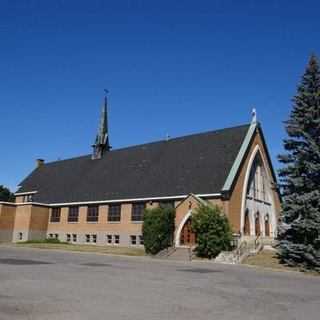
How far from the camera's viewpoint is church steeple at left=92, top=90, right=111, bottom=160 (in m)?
55.5

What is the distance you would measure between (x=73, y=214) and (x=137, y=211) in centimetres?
1003

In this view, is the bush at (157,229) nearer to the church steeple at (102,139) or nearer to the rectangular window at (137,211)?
the rectangular window at (137,211)

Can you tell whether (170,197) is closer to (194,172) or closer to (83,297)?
(194,172)

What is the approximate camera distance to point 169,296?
11508 millimetres

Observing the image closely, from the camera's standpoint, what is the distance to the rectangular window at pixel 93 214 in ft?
147

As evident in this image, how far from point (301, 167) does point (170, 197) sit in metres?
14.6

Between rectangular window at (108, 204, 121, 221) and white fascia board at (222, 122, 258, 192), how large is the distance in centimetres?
1239

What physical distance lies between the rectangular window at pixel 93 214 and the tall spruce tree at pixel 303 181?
902 inches

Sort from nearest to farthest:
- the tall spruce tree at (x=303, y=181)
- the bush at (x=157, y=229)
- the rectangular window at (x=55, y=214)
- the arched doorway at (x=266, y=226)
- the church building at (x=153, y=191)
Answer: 1. the tall spruce tree at (x=303, y=181)
2. the bush at (x=157, y=229)
3. the church building at (x=153, y=191)
4. the arched doorway at (x=266, y=226)
5. the rectangular window at (x=55, y=214)

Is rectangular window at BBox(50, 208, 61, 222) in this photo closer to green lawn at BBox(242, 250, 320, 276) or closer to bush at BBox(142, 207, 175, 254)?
bush at BBox(142, 207, 175, 254)

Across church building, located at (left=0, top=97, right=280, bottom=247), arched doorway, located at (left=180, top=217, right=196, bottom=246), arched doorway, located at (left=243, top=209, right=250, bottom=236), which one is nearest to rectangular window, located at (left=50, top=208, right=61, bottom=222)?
Answer: church building, located at (left=0, top=97, right=280, bottom=247)

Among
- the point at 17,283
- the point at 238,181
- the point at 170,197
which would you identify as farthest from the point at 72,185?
the point at 17,283

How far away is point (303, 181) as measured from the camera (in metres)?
25.8

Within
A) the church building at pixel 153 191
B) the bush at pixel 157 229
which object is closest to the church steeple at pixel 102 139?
the church building at pixel 153 191
